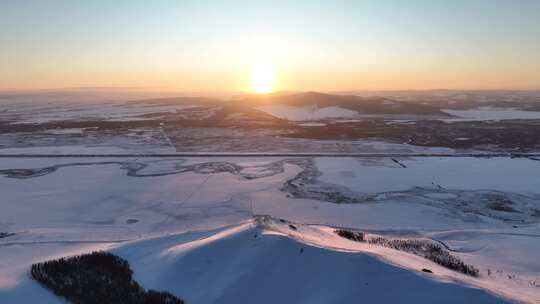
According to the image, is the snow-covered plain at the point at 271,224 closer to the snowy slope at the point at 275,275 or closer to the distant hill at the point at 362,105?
the snowy slope at the point at 275,275

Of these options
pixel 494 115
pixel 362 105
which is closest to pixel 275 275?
pixel 494 115

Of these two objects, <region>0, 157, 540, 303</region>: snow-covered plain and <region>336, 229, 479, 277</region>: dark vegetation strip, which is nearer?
<region>0, 157, 540, 303</region>: snow-covered plain

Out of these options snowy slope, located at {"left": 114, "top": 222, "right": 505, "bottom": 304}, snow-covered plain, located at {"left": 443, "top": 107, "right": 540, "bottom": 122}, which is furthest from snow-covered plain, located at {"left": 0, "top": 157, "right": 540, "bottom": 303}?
snow-covered plain, located at {"left": 443, "top": 107, "right": 540, "bottom": 122}

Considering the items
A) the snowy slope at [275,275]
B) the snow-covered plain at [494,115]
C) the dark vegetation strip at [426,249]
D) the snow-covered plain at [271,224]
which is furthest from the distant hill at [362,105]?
the snowy slope at [275,275]

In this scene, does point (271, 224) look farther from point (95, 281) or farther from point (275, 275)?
point (95, 281)

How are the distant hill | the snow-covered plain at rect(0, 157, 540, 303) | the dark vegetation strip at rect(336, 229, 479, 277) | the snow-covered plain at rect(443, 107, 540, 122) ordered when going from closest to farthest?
the snow-covered plain at rect(0, 157, 540, 303), the dark vegetation strip at rect(336, 229, 479, 277), the snow-covered plain at rect(443, 107, 540, 122), the distant hill

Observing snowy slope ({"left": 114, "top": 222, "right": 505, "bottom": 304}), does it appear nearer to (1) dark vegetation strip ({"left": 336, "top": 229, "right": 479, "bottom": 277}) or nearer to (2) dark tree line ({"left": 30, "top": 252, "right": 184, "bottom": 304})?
(2) dark tree line ({"left": 30, "top": 252, "right": 184, "bottom": 304})

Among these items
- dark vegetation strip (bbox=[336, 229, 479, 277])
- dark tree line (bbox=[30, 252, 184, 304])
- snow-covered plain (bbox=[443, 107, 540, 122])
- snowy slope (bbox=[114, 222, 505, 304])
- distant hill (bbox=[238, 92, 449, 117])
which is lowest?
dark vegetation strip (bbox=[336, 229, 479, 277])

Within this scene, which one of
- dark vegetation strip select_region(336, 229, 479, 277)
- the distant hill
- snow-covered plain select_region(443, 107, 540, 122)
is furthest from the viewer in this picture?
the distant hill
